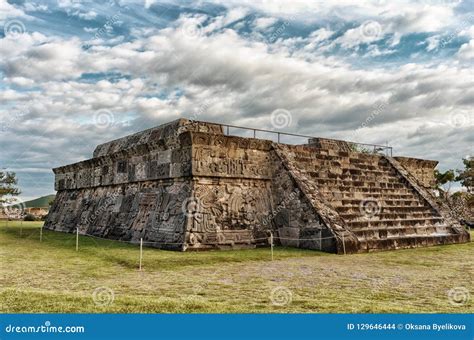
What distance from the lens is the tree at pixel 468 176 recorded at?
30.9 m

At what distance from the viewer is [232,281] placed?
5.79m

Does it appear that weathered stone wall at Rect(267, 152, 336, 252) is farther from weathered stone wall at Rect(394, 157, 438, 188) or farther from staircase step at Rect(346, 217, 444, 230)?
weathered stone wall at Rect(394, 157, 438, 188)

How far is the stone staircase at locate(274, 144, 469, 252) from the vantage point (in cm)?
1040

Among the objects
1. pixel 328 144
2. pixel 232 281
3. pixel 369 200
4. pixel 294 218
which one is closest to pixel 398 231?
pixel 369 200

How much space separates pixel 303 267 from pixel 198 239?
316cm

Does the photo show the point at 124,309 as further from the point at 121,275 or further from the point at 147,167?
the point at 147,167

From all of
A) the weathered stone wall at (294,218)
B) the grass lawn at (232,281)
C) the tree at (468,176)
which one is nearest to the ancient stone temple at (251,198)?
the weathered stone wall at (294,218)

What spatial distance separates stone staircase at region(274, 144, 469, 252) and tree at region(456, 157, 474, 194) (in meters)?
19.9

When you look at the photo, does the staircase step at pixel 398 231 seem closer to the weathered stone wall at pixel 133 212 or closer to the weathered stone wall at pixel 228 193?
the weathered stone wall at pixel 228 193

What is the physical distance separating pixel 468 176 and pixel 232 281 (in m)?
30.8

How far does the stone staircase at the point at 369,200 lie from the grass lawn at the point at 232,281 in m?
1.23

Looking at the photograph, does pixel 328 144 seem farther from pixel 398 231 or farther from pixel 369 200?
pixel 398 231

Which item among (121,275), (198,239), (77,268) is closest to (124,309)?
(121,275)

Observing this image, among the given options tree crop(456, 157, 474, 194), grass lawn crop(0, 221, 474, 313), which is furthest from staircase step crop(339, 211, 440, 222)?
tree crop(456, 157, 474, 194)
